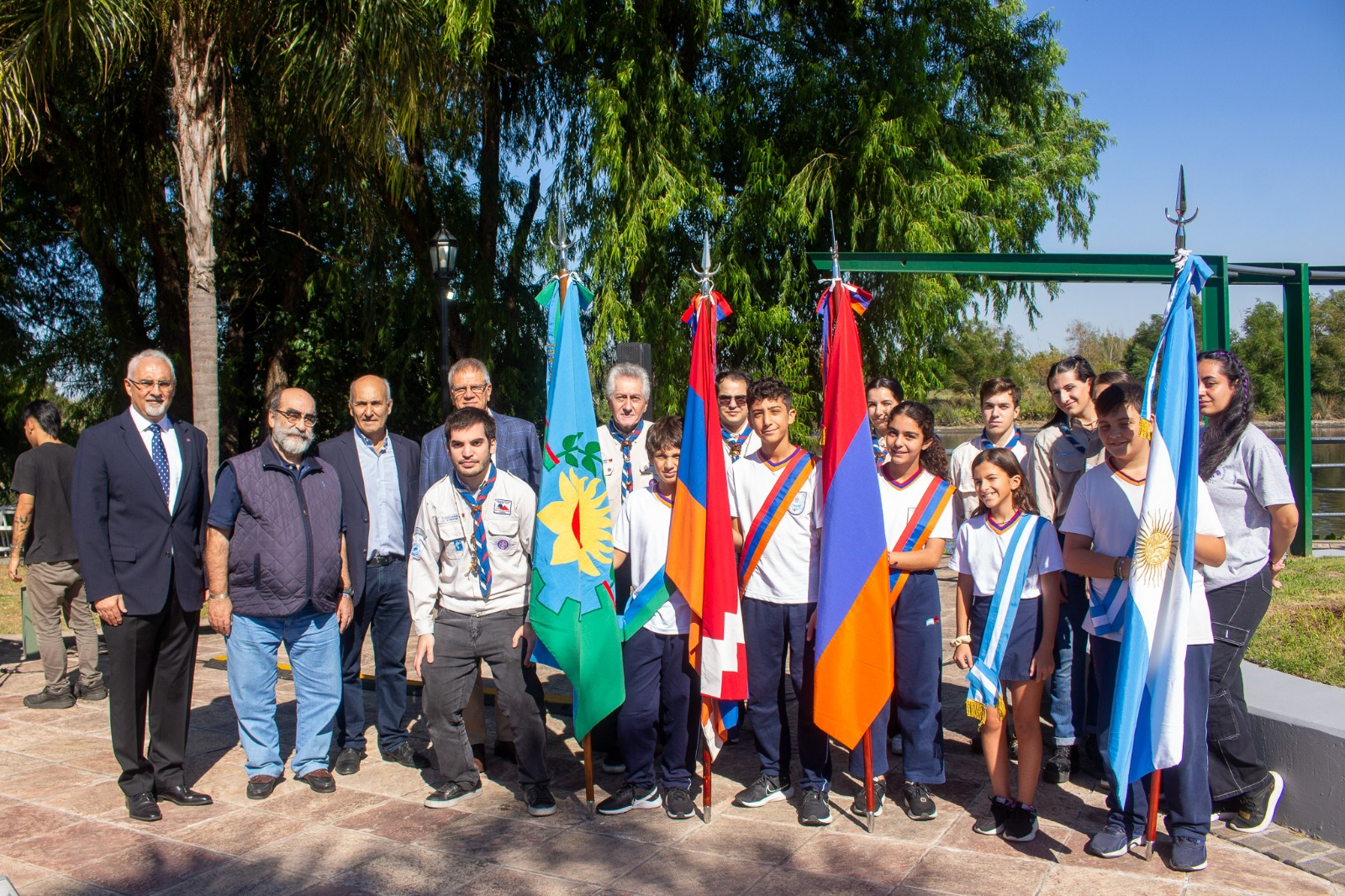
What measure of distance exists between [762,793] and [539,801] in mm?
1020

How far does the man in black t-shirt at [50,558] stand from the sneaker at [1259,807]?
673 centimetres

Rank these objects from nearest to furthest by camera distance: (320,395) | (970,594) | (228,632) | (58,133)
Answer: (970,594) < (228,632) < (58,133) < (320,395)

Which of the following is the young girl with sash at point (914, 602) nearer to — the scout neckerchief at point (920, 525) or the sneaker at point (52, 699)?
the scout neckerchief at point (920, 525)

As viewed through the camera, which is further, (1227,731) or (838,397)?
(838,397)

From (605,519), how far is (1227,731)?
283 cm

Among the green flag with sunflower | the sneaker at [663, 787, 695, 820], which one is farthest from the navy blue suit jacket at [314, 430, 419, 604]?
the sneaker at [663, 787, 695, 820]

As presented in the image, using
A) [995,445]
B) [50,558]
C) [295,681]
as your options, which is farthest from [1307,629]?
[50,558]

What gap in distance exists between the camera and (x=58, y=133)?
489 inches

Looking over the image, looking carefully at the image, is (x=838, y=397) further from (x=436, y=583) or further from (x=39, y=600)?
(x=39, y=600)

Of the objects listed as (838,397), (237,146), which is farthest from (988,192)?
(838,397)

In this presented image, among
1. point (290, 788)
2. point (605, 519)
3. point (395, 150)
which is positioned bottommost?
point (290, 788)

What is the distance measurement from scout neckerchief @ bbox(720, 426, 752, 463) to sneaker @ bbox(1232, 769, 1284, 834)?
2.89 metres

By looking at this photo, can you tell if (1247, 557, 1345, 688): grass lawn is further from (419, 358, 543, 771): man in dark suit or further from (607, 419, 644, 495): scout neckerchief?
(419, 358, 543, 771): man in dark suit

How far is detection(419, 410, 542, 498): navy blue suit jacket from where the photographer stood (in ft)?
17.6
